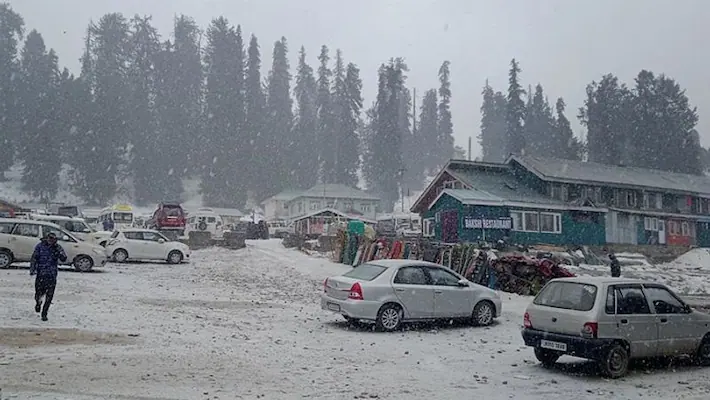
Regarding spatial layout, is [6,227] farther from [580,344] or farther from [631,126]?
[631,126]

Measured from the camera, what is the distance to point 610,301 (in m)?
10.1

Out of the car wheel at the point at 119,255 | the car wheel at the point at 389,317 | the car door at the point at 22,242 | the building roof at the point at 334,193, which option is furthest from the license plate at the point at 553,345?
the building roof at the point at 334,193

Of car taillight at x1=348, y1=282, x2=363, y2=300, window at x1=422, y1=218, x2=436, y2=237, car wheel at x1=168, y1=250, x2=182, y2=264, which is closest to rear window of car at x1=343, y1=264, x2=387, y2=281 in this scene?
car taillight at x1=348, y1=282, x2=363, y2=300

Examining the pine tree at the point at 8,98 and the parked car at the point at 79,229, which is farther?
the pine tree at the point at 8,98

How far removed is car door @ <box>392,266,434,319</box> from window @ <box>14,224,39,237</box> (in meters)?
14.6

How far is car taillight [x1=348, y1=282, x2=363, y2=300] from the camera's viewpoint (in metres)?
13.5

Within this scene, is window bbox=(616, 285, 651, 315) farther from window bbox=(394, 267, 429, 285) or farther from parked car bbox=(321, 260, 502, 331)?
window bbox=(394, 267, 429, 285)

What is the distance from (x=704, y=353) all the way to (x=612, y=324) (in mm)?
2421

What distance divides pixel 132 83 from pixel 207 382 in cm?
9384

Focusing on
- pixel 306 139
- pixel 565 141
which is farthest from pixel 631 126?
pixel 306 139

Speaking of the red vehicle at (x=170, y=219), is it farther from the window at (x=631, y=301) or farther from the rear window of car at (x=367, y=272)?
the window at (x=631, y=301)

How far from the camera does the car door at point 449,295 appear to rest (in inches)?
567

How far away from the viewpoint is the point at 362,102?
323ft

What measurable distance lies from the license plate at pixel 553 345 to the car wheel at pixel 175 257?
21733 mm
